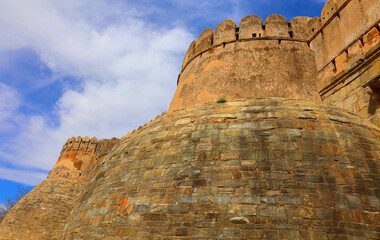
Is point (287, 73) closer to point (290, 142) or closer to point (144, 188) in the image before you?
point (290, 142)

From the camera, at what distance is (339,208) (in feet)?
11.6

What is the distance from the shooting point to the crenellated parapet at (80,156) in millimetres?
12625

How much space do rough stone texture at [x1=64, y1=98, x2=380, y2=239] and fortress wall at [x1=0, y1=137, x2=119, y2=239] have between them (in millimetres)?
6805

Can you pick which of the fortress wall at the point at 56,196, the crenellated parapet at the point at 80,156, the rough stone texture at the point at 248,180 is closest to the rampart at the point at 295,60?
the rough stone texture at the point at 248,180

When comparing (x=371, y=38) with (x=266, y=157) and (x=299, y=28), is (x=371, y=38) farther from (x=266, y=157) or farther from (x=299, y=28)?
(x=266, y=157)

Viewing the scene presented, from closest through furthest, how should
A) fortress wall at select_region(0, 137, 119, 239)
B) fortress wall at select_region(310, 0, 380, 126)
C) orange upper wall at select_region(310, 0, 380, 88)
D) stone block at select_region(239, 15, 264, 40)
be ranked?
fortress wall at select_region(310, 0, 380, 126)
orange upper wall at select_region(310, 0, 380, 88)
stone block at select_region(239, 15, 264, 40)
fortress wall at select_region(0, 137, 119, 239)

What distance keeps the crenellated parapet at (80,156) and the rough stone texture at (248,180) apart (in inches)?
301

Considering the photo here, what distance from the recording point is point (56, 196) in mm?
11711

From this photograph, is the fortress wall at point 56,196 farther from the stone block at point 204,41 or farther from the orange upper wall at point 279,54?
the orange upper wall at point 279,54

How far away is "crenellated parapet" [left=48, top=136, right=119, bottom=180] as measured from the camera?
12.6m

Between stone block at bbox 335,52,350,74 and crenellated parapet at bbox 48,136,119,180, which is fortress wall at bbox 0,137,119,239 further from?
stone block at bbox 335,52,350,74

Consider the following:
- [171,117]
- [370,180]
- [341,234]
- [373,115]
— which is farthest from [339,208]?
[171,117]

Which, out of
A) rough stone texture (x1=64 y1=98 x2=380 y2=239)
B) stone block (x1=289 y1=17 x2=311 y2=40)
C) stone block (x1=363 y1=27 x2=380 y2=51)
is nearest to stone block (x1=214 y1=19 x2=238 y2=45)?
stone block (x1=289 y1=17 x2=311 y2=40)

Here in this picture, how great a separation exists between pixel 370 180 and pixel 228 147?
207 centimetres
